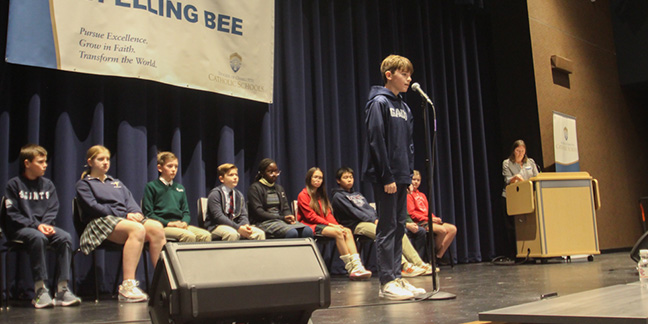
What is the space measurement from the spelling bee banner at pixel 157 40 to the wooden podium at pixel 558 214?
8.68ft

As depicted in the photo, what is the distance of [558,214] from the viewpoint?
17.8ft

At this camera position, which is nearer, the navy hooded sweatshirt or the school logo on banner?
the navy hooded sweatshirt

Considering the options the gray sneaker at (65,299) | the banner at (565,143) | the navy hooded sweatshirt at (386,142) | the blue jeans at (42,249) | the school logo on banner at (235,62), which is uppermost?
the school logo on banner at (235,62)

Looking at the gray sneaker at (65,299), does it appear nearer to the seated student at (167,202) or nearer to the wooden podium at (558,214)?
the seated student at (167,202)

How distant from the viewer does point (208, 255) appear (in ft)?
4.88

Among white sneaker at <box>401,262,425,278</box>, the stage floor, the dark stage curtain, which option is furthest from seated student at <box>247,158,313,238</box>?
white sneaker at <box>401,262,425,278</box>

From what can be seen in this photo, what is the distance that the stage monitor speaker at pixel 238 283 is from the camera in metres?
1.39

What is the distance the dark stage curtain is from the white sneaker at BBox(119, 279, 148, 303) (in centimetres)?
64

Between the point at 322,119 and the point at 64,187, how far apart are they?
2319mm

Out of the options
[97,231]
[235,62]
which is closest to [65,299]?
[97,231]

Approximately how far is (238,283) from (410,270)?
3285 mm

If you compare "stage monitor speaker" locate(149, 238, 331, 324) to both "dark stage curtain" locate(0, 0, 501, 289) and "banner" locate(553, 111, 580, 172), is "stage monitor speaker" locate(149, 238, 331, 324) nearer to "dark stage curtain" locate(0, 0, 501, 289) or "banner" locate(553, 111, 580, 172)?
"dark stage curtain" locate(0, 0, 501, 289)

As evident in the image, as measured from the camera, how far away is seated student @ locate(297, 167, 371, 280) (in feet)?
14.8

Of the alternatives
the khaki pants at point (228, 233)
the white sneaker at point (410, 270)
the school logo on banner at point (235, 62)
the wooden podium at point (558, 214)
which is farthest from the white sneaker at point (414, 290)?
the wooden podium at point (558, 214)
